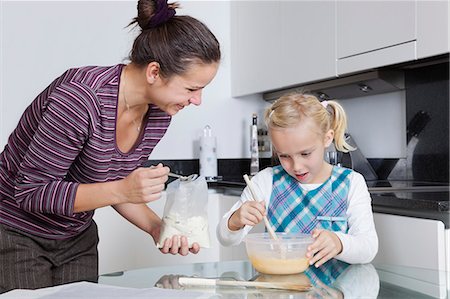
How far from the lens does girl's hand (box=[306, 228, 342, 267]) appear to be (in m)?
1.29

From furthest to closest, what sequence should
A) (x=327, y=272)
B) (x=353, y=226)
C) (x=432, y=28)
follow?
1. (x=432, y=28)
2. (x=353, y=226)
3. (x=327, y=272)

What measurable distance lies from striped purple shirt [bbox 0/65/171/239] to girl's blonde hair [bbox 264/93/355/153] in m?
0.37

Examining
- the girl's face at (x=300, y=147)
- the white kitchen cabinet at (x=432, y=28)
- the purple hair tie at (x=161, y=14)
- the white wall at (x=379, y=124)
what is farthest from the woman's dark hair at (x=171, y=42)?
the white wall at (x=379, y=124)

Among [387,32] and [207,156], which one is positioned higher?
[387,32]

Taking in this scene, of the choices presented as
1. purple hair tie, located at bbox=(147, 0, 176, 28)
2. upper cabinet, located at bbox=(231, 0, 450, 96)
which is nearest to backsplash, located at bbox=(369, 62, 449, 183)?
upper cabinet, located at bbox=(231, 0, 450, 96)

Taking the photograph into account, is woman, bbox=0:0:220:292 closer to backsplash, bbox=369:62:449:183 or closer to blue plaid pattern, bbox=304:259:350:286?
blue plaid pattern, bbox=304:259:350:286

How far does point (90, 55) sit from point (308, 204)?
154 centimetres

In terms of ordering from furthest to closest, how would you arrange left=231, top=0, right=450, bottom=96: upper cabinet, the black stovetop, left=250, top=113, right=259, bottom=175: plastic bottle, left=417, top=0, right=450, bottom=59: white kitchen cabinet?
left=250, top=113, right=259, bottom=175: plastic bottle → left=231, top=0, right=450, bottom=96: upper cabinet → left=417, top=0, right=450, bottom=59: white kitchen cabinet → the black stovetop

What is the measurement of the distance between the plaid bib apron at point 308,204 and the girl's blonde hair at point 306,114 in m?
0.12

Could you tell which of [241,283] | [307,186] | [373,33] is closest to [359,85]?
[373,33]

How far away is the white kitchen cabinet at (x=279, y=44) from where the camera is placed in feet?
8.14

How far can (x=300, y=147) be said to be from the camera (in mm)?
1663

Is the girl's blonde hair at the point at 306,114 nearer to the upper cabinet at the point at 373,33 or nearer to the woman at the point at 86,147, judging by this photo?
the woman at the point at 86,147

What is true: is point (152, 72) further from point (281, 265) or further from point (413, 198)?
point (413, 198)
